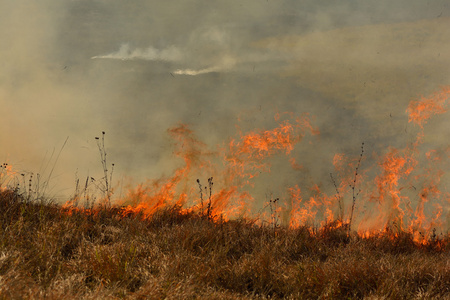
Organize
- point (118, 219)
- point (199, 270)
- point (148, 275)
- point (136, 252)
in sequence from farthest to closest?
1. point (118, 219)
2. point (136, 252)
3. point (199, 270)
4. point (148, 275)

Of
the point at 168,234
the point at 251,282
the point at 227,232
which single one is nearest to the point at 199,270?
the point at 251,282

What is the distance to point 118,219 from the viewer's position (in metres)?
5.87

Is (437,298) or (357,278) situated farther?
(357,278)

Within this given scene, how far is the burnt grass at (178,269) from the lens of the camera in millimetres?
3159

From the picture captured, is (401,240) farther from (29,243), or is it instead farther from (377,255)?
(29,243)

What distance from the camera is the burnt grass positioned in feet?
10.4

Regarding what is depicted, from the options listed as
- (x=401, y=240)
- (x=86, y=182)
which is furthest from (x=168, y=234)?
(x=401, y=240)

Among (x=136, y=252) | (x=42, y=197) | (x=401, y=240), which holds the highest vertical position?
(x=42, y=197)

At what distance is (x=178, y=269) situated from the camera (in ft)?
12.0

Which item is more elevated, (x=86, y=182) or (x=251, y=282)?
(x=86, y=182)

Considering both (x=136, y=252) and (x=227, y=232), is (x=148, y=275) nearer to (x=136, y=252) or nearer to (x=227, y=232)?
(x=136, y=252)

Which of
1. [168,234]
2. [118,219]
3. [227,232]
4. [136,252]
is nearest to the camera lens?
[136,252]

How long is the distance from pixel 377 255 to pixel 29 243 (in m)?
4.23

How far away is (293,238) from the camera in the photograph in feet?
17.9
